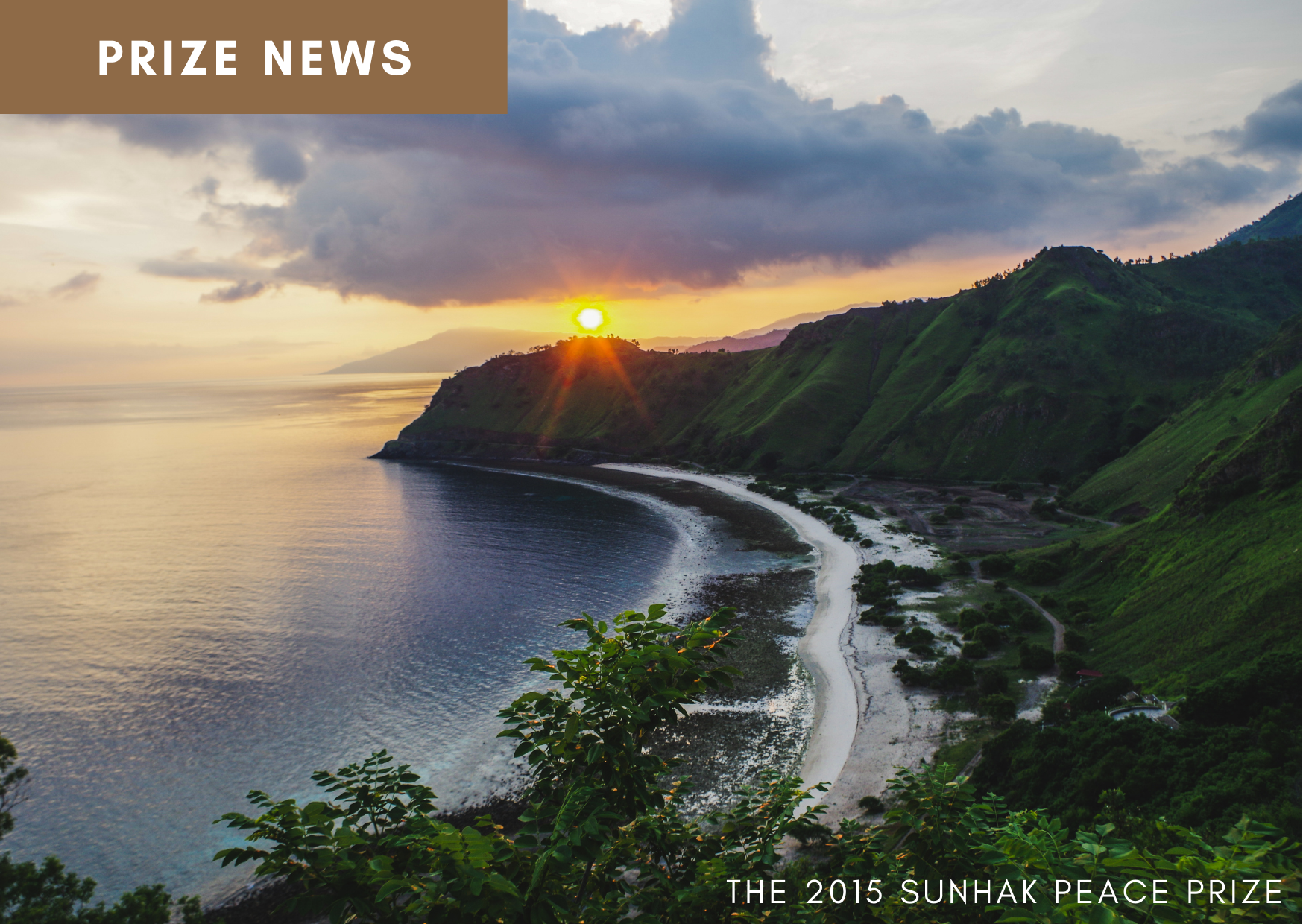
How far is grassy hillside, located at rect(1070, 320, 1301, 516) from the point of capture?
315ft

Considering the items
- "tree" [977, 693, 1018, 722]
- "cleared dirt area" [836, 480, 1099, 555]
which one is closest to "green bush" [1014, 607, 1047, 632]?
"tree" [977, 693, 1018, 722]

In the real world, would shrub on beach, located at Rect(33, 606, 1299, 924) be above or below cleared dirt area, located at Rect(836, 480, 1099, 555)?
above

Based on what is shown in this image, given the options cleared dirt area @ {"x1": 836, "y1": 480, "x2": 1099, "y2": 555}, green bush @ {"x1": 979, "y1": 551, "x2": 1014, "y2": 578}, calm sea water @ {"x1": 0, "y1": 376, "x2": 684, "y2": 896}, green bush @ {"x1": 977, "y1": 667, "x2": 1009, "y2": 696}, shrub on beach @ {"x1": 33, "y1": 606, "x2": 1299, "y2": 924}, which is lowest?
calm sea water @ {"x1": 0, "y1": 376, "x2": 684, "y2": 896}

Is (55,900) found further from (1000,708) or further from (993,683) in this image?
(993,683)

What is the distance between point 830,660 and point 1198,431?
8621 centimetres

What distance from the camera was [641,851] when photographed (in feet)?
35.6

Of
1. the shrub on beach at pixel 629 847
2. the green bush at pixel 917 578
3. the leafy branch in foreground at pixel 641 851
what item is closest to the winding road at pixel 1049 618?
the green bush at pixel 917 578

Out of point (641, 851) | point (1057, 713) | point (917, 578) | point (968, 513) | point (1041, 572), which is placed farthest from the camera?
point (968, 513)

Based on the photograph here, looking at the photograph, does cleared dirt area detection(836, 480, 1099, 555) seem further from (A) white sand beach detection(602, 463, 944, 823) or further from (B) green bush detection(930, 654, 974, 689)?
(B) green bush detection(930, 654, 974, 689)

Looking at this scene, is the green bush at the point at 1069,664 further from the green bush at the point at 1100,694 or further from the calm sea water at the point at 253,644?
the calm sea water at the point at 253,644

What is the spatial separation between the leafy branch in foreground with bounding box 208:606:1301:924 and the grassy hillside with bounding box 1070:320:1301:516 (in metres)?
105

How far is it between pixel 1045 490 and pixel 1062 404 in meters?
33.2

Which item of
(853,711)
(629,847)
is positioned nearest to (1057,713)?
(853,711)

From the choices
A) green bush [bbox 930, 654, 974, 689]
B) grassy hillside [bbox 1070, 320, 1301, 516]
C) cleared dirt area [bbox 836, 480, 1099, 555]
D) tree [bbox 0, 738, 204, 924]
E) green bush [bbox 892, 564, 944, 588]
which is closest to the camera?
tree [bbox 0, 738, 204, 924]
